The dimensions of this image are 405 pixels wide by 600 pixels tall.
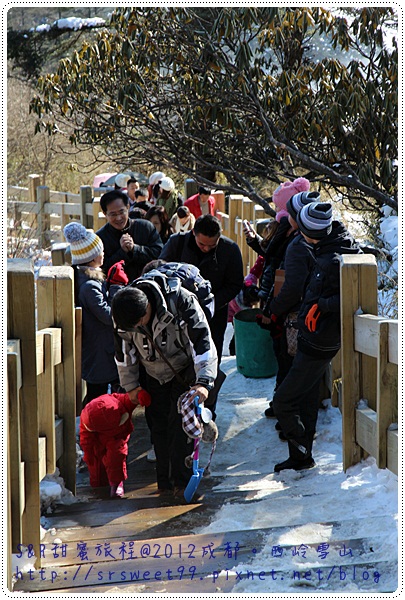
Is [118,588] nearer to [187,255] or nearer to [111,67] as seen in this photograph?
[187,255]

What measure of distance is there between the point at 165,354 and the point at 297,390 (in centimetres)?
93

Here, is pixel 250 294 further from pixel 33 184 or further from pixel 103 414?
pixel 33 184

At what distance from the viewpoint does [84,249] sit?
5.64 metres

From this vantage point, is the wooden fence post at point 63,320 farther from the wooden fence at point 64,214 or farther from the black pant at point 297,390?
the wooden fence at point 64,214

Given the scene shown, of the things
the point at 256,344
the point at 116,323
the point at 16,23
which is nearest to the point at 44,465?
the point at 116,323

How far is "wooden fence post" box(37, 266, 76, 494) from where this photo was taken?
4.62 m

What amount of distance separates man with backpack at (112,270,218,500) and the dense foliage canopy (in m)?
3.64

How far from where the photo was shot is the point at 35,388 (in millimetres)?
3436

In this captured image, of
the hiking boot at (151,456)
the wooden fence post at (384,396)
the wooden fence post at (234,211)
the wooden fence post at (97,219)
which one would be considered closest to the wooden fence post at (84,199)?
the wooden fence post at (97,219)

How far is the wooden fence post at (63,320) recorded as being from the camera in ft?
15.2

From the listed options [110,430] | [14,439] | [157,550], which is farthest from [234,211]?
[14,439]

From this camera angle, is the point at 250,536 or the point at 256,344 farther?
the point at 256,344

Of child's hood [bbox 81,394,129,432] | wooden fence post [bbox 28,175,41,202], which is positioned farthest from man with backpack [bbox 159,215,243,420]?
wooden fence post [bbox 28,175,41,202]
